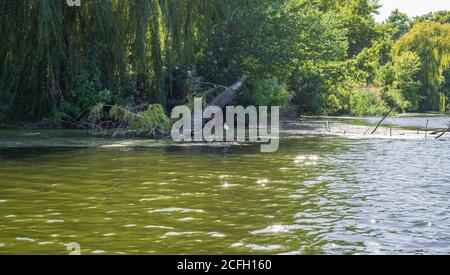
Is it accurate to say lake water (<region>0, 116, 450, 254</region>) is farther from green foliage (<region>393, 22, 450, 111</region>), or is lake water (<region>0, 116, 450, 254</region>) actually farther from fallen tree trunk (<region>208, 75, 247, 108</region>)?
green foliage (<region>393, 22, 450, 111</region>)

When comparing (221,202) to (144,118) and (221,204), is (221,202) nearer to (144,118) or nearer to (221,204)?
(221,204)

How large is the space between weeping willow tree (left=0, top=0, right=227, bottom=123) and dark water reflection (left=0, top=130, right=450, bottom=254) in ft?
17.8

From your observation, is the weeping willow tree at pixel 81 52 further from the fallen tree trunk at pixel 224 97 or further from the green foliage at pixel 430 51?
the green foliage at pixel 430 51

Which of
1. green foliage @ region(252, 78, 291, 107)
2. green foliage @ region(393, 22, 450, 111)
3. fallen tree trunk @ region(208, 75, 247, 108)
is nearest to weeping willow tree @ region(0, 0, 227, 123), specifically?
fallen tree trunk @ region(208, 75, 247, 108)

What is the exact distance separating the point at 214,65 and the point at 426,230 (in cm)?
2193

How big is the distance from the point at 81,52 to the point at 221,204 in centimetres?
1425

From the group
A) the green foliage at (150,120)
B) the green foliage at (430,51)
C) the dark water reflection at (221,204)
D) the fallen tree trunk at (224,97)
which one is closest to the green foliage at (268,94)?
the fallen tree trunk at (224,97)

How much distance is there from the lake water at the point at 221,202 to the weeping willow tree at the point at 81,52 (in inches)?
194

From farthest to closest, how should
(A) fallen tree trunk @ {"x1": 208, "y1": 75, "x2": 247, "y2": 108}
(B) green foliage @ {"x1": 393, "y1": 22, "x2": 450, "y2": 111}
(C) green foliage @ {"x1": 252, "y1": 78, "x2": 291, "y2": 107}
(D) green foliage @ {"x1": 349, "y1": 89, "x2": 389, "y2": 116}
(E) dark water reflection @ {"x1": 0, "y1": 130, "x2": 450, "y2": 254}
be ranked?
(B) green foliage @ {"x1": 393, "y1": 22, "x2": 450, "y2": 111} < (D) green foliage @ {"x1": 349, "y1": 89, "x2": 389, "y2": 116} < (C) green foliage @ {"x1": 252, "y1": 78, "x2": 291, "y2": 107} < (A) fallen tree trunk @ {"x1": 208, "y1": 75, "x2": 247, "y2": 108} < (E) dark water reflection @ {"x1": 0, "y1": 130, "x2": 450, "y2": 254}

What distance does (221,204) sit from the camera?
764 centimetres

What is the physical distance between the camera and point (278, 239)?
19.0 feet

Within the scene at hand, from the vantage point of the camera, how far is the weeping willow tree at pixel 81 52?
17.9 metres

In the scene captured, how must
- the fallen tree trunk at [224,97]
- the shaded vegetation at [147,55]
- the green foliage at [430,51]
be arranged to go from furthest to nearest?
the green foliage at [430,51]
the fallen tree trunk at [224,97]
the shaded vegetation at [147,55]

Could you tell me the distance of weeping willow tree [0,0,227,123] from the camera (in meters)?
17.9
